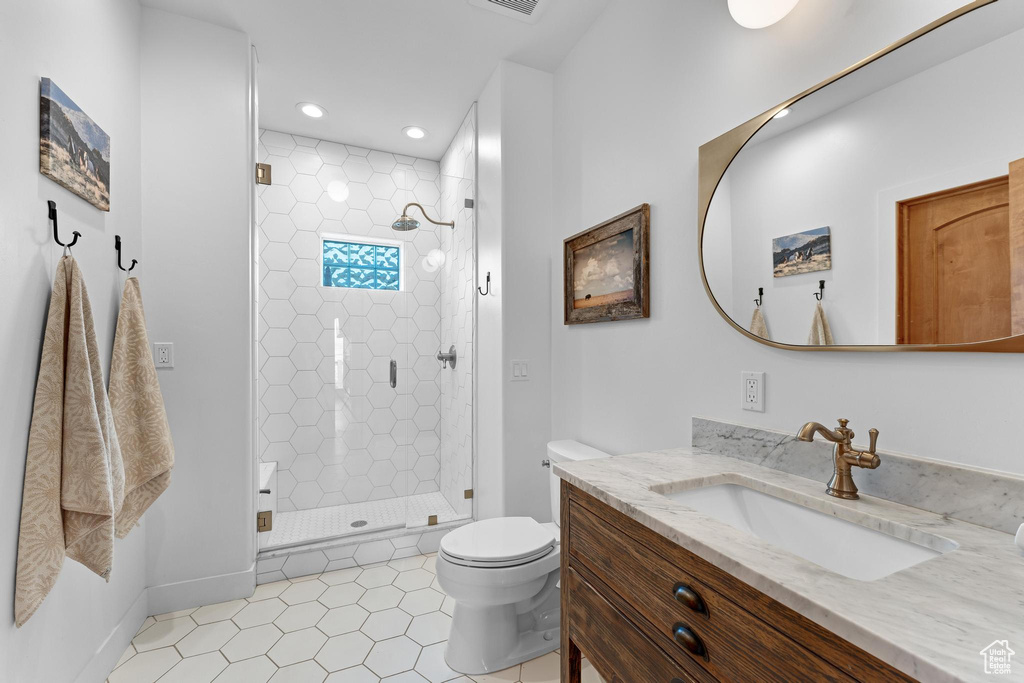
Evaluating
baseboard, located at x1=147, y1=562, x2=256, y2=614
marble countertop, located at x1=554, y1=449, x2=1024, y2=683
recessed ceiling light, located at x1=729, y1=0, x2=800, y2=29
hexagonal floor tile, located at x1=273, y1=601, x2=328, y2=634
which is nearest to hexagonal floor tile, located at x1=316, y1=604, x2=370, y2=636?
hexagonal floor tile, located at x1=273, y1=601, x2=328, y2=634

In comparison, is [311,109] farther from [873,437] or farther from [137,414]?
[873,437]

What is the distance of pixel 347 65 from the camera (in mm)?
2189

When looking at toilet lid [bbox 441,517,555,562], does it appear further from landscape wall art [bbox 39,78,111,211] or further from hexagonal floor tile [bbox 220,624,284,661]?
landscape wall art [bbox 39,78,111,211]

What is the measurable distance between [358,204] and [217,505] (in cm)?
172

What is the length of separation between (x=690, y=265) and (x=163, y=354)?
2.10 m

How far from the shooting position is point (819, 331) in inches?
41.3

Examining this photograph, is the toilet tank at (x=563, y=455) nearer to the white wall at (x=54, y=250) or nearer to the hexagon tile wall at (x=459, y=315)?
the hexagon tile wall at (x=459, y=315)

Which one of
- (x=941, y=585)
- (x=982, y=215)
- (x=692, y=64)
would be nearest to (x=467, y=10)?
(x=692, y=64)

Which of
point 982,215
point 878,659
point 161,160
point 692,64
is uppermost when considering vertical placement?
point 692,64

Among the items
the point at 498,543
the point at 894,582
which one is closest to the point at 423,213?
the point at 498,543

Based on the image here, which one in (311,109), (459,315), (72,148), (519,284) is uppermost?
(311,109)

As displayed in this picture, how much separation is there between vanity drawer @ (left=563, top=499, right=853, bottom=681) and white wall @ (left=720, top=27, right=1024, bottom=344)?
65cm

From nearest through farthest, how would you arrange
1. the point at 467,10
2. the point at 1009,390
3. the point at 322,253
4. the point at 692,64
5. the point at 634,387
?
the point at 1009,390 < the point at 692,64 < the point at 634,387 < the point at 467,10 < the point at 322,253

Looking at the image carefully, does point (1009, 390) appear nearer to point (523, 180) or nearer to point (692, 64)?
point (692, 64)
